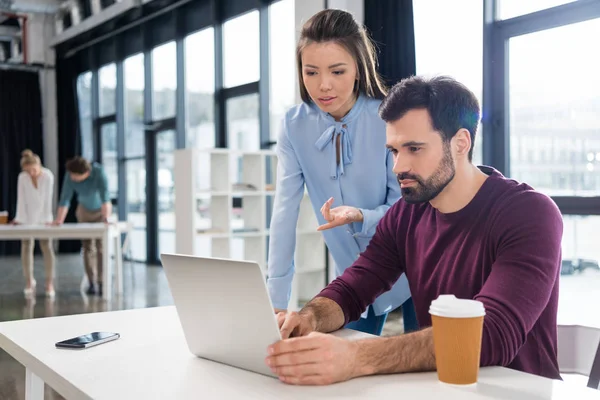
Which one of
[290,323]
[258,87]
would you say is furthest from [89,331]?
[258,87]

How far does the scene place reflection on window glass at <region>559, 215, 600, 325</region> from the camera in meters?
4.39

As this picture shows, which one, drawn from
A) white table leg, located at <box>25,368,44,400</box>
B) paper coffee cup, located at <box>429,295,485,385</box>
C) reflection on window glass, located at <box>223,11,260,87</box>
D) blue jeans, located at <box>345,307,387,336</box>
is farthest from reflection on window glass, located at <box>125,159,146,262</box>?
paper coffee cup, located at <box>429,295,485,385</box>

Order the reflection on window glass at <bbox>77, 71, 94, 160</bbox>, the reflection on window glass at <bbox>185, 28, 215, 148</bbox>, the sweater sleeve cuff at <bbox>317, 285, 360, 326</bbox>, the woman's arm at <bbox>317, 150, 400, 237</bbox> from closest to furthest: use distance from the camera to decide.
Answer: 1. the sweater sleeve cuff at <bbox>317, 285, 360, 326</bbox>
2. the woman's arm at <bbox>317, 150, 400, 237</bbox>
3. the reflection on window glass at <bbox>185, 28, 215, 148</bbox>
4. the reflection on window glass at <bbox>77, 71, 94, 160</bbox>

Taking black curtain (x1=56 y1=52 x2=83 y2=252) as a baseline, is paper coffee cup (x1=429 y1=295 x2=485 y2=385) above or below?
below

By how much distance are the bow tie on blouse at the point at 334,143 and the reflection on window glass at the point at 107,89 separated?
9.34 meters

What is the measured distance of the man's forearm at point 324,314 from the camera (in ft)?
4.73

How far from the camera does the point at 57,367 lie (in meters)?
1.22

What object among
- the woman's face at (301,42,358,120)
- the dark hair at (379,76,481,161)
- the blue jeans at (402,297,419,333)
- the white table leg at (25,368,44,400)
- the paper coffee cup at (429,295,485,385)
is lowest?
the white table leg at (25,368,44,400)

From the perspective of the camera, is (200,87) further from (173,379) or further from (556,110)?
(173,379)

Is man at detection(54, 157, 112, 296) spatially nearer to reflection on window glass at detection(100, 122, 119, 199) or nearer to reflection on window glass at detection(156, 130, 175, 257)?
reflection on window glass at detection(156, 130, 175, 257)

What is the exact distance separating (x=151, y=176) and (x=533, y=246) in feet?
28.5

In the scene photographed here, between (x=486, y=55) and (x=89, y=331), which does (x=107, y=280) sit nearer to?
(x=486, y=55)

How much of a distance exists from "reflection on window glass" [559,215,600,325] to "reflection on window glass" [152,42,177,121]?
593 centimetres

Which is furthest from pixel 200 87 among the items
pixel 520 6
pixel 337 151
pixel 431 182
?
pixel 431 182
